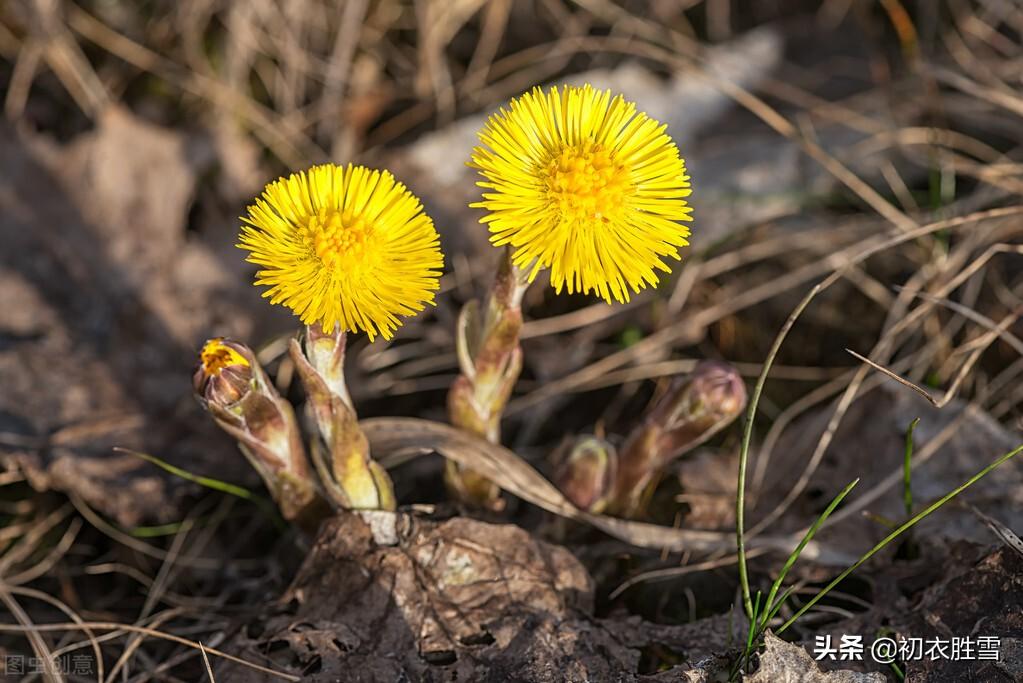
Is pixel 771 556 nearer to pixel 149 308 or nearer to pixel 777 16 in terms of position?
pixel 149 308

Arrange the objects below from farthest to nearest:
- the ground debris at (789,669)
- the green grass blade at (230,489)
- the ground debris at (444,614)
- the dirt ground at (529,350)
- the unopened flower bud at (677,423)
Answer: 1. the green grass blade at (230,489)
2. the unopened flower bud at (677,423)
3. the dirt ground at (529,350)
4. the ground debris at (444,614)
5. the ground debris at (789,669)

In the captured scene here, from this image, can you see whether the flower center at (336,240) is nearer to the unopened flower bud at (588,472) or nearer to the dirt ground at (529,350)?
the dirt ground at (529,350)

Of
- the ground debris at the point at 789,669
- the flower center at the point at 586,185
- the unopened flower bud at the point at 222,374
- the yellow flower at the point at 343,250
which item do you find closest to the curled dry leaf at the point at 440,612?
the ground debris at the point at 789,669

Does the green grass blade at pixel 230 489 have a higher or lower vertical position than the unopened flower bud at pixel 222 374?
lower

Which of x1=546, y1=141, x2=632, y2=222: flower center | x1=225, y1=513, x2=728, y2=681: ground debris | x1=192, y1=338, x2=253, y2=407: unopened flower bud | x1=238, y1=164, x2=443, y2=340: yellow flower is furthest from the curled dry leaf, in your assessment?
x1=546, y1=141, x2=632, y2=222: flower center

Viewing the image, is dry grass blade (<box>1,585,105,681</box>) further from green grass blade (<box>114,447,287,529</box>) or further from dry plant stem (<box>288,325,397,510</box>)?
dry plant stem (<box>288,325,397,510</box>)

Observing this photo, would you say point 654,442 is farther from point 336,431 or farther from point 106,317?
point 106,317

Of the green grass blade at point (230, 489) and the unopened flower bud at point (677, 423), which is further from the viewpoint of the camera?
the green grass blade at point (230, 489)

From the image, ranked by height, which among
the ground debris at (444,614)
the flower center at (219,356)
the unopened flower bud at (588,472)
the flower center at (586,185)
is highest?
the flower center at (586,185)
